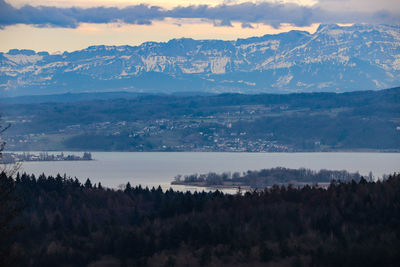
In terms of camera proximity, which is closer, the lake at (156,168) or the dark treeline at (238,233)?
the dark treeline at (238,233)

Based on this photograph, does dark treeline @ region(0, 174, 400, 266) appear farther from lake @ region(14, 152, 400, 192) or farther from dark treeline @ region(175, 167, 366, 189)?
dark treeline @ region(175, 167, 366, 189)

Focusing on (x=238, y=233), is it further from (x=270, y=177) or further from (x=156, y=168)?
(x=156, y=168)

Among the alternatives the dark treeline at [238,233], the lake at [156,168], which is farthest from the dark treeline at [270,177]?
the dark treeline at [238,233]

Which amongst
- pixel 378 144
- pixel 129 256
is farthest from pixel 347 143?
pixel 129 256

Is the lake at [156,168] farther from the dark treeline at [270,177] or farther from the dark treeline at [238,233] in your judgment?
the dark treeline at [238,233]

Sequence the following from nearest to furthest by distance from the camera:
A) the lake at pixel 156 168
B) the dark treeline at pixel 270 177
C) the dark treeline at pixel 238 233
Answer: the dark treeline at pixel 238 233 → the dark treeline at pixel 270 177 → the lake at pixel 156 168

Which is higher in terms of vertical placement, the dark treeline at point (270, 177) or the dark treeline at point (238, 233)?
the dark treeline at point (270, 177)

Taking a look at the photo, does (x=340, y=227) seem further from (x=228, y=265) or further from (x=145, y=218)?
(x=145, y=218)

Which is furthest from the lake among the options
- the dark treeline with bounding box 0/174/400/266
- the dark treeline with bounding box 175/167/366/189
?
the dark treeline with bounding box 0/174/400/266
